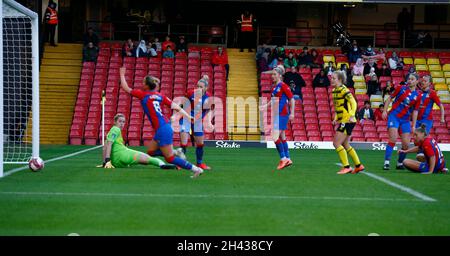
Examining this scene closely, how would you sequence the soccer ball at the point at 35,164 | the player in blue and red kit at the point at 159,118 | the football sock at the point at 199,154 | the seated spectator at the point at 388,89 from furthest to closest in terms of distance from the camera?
the seated spectator at the point at 388,89 → the football sock at the point at 199,154 → the soccer ball at the point at 35,164 → the player in blue and red kit at the point at 159,118

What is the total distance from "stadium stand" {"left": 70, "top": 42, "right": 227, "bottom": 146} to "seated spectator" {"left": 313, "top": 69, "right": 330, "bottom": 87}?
4049 millimetres

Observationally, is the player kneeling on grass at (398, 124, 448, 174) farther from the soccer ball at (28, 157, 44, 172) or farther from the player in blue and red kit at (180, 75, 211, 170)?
the soccer ball at (28, 157, 44, 172)

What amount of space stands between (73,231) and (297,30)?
1230 inches

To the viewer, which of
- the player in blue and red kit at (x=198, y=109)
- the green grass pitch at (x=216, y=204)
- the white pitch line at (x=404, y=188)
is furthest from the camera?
the player in blue and red kit at (x=198, y=109)

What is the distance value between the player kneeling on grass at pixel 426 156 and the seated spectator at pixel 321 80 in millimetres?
16290

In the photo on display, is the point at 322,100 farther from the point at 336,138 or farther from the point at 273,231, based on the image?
the point at 273,231

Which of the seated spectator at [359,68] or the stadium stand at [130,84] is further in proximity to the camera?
the seated spectator at [359,68]

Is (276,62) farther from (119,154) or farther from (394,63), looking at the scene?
(119,154)

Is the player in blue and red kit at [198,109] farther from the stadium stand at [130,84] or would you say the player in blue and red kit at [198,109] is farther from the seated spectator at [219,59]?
the seated spectator at [219,59]

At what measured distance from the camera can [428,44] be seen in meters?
37.6

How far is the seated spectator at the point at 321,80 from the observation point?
31359 mm

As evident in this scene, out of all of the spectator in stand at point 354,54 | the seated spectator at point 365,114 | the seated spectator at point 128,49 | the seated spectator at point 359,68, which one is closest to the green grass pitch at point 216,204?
the seated spectator at point 365,114

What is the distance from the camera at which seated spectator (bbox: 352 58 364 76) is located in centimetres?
3247

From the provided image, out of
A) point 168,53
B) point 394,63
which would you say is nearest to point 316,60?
point 394,63
